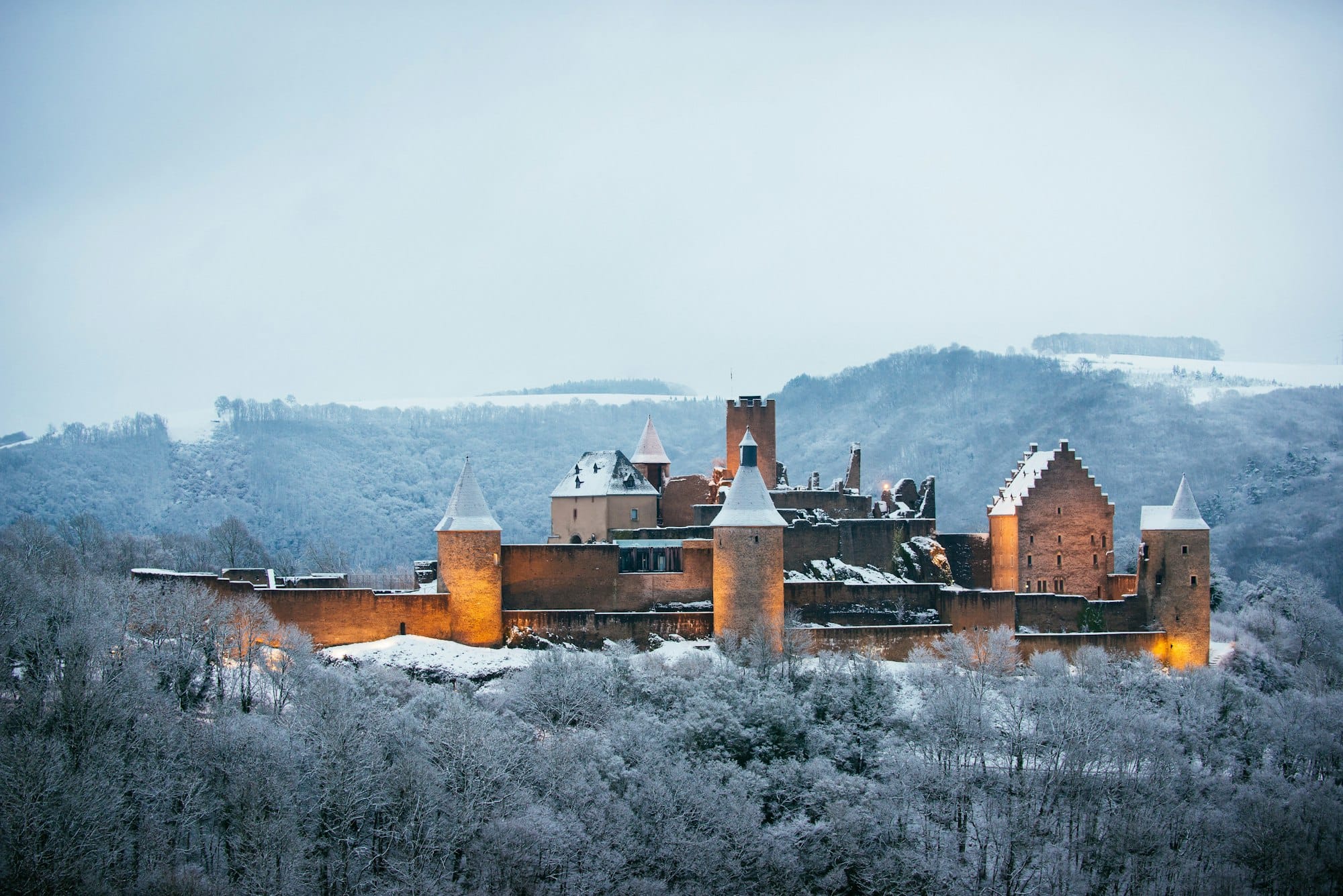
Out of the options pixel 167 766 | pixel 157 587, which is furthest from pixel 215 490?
pixel 167 766

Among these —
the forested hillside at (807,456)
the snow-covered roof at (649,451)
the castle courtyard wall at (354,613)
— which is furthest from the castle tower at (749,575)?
the forested hillside at (807,456)

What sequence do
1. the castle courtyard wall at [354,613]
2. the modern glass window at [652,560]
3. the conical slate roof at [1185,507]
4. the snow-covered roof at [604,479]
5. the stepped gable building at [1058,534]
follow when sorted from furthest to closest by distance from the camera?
the snow-covered roof at [604,479] → the stepped gable building at [1058,534] → the conical slate roof at [1185,507] → the modern glass window at [652,560] → the castle courtyard wall at [354,613]

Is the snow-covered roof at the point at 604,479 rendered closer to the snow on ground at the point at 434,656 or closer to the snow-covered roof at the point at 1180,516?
the snow on ground at the point at 434,656

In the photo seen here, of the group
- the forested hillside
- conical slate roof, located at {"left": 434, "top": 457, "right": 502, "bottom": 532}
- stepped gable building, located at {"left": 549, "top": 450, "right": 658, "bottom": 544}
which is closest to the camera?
conical slate roof, located at {"left": 434, "top": 457, "right": 502, "bottom": 532}

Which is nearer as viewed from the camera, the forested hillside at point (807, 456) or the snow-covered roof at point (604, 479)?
the snow-covered roof at point (604, 479)

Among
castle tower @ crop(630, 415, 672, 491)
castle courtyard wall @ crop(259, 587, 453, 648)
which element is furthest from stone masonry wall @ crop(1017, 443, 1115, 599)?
castle courtyard wall @ crop(259, 587, 453, 648)

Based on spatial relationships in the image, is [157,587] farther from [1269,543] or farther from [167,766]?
[1269,543]

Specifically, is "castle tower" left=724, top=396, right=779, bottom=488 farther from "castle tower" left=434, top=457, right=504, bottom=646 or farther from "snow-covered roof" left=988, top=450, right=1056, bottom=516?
"castle tower" left=434, top=457, right=504, bottom=646
